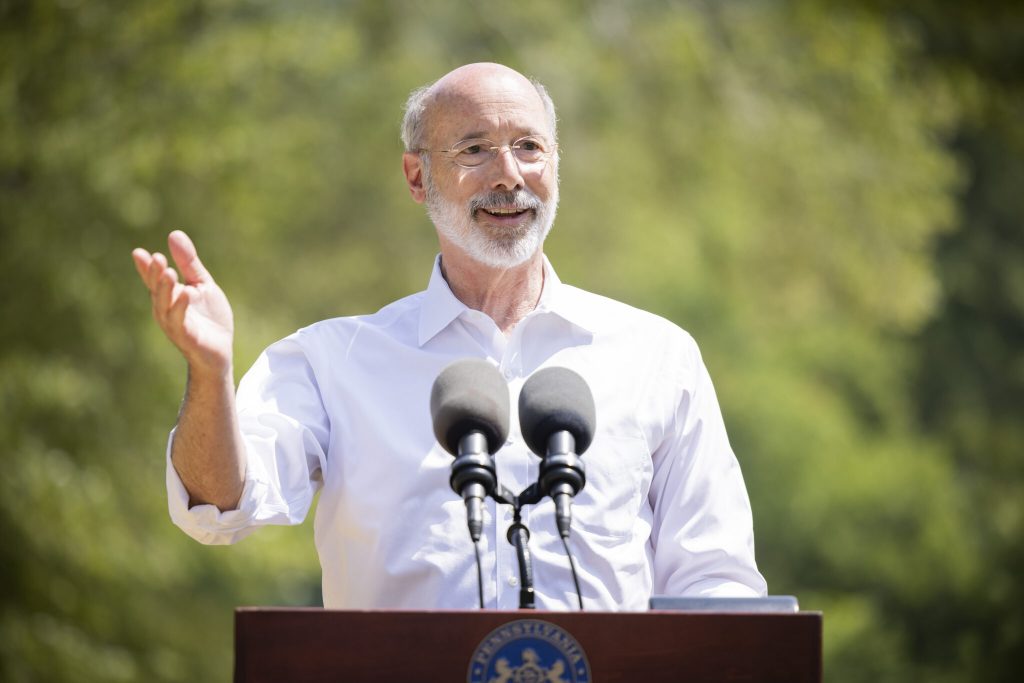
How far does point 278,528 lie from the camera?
32.4 ft

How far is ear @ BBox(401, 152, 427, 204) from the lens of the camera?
394 cm

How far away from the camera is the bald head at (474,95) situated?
3736 mm

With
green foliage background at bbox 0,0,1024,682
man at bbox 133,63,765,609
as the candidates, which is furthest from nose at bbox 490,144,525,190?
green foliage background at bbox 0,0,1024,682

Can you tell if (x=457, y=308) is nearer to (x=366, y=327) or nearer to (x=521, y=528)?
(x=366, y=327)

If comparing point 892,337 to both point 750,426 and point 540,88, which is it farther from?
point 540,88

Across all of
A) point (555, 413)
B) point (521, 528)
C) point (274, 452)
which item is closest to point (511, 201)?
point (274, 452)

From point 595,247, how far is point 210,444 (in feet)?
33.3

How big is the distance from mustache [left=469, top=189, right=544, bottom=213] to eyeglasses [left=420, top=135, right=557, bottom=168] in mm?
75

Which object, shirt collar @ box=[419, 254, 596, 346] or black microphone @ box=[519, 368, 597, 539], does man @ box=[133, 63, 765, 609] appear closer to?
shirt collar @ box=[419, 254, 596, 346]

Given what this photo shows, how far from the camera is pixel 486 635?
234 centimetres

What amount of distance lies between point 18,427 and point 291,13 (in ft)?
13.8

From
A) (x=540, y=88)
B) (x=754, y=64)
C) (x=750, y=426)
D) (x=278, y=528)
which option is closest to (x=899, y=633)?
(x=750, y=426)

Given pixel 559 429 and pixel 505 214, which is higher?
pixel 505 214

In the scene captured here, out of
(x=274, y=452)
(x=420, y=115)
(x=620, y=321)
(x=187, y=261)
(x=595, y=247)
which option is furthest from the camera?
(x=595, y=247)
